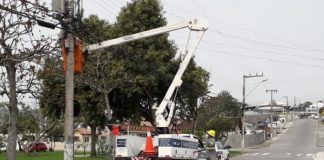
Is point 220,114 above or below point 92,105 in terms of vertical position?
below

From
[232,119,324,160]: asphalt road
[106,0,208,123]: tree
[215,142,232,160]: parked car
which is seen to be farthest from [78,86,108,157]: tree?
[232,119,324,160]: asphalt road

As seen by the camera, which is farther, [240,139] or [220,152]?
[240,139]

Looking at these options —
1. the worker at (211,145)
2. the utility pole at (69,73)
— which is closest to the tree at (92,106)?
the worker at (211,145)

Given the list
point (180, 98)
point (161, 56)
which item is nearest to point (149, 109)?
point (180, 98)

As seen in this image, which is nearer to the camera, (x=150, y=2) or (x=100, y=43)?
(x=100, y=43)

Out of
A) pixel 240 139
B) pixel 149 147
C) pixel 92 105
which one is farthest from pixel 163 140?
pixel 240 139

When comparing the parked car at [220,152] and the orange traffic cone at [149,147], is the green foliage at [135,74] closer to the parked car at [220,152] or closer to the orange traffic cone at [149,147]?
the parked car at [220,152]

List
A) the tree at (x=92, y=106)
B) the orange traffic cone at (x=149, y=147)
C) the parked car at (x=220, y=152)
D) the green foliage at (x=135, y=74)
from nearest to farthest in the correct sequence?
the orange traffic cone at (x=149, y=147)
the green foliage at (x=135, y=74)
the parked car at (x=220, y=152)
the tree at (x=92, y=106)

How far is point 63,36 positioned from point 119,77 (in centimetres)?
1559

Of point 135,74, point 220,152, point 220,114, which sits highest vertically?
point 135,74

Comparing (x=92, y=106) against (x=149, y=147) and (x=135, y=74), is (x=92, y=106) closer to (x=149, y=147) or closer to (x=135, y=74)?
(x=135, y=74)


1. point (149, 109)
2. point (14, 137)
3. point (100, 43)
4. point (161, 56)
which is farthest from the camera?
point (149, 109)

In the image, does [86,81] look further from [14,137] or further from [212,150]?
[14,137]

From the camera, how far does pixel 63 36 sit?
17.2m
